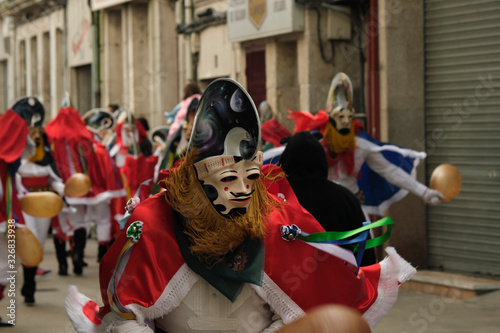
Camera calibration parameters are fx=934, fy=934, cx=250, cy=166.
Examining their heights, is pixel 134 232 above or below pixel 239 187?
below

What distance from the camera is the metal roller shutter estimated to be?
9727 mm

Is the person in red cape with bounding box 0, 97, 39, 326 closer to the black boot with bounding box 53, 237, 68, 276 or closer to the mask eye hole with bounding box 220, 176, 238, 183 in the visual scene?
the black boot with bounding box 53, 237, 68, 276

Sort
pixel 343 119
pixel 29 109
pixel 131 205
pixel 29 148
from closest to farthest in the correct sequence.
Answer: pixel 131 205 < pixel 343 119 < pixel 29 148 < pixel 29 109

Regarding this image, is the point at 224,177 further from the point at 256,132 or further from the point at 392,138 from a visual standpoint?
the point at 392,138

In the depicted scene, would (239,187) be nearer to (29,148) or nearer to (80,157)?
(29,148)

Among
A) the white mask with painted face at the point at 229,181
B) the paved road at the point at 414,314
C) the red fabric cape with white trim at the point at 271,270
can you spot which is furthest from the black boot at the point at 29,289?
the white mask with painted face at the point at 229,181

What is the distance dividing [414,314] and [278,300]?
4.93 metres

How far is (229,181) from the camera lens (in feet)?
11.4

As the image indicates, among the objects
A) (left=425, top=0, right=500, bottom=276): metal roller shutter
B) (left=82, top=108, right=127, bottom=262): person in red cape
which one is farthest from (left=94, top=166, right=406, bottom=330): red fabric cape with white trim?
(left=82, top=108, right=127, bottom=262): person in red cape

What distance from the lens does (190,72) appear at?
16.8 meters

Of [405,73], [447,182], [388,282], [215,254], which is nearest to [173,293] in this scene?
[215,254]

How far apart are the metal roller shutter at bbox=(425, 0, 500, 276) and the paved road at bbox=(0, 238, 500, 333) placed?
40.6 inches

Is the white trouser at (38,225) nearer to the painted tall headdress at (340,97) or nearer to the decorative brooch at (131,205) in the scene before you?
the painted tall headdress at (340,97)

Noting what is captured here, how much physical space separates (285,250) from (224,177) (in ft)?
1.32
